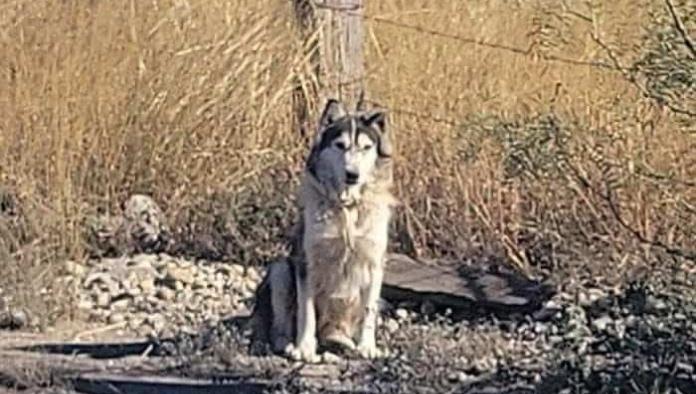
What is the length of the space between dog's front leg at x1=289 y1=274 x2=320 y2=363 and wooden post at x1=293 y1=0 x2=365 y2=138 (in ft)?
6.72

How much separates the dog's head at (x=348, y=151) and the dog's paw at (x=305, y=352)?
651mm

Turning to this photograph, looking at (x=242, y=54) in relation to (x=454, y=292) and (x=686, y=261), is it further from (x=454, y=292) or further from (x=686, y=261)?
(x=686, y=261)

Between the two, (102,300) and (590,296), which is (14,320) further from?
(590,296)

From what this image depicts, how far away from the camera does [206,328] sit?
8.55 m

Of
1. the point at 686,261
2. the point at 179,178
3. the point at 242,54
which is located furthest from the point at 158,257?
the point at 686,261

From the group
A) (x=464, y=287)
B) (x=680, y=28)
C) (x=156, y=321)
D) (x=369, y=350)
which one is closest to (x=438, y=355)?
(x=369, y=350)

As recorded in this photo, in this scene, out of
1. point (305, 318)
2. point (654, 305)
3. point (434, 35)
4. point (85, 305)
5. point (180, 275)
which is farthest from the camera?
point (434, 35)

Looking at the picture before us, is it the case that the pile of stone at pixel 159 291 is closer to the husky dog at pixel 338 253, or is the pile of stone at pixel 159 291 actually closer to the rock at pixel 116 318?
the rock at pixel 116 318

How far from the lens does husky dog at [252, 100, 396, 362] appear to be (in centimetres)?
813

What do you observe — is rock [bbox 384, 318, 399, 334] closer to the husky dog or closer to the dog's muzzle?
the husky dog

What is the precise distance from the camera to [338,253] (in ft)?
26.8

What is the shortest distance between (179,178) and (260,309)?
2698 mm

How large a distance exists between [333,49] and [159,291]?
1.73 meters

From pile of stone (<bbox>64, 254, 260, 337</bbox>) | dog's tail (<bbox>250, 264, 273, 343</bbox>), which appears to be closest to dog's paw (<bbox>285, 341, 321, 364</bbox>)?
dog's tail (<bbox>250, 264, 273, 343</bbox>)
